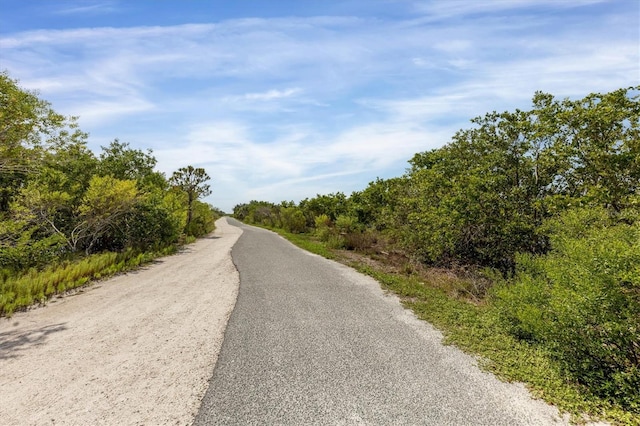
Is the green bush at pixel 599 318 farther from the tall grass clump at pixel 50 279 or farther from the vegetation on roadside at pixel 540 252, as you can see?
the tall grass clump at pixel 50 279

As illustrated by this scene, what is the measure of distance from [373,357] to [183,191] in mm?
24387

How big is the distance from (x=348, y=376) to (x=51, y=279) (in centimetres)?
838

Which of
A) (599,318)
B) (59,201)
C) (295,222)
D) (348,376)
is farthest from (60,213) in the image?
(295,222)

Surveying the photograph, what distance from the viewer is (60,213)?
36.9 ft

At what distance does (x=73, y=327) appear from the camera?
5.76 m

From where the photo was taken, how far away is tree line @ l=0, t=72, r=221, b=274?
8.53 m

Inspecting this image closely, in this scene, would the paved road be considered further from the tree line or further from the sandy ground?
the tree line

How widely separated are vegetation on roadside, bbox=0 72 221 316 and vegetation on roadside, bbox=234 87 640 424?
330 inches

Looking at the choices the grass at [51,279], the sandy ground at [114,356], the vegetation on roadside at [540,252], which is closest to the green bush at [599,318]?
the vegetation on roadside at [540,252]

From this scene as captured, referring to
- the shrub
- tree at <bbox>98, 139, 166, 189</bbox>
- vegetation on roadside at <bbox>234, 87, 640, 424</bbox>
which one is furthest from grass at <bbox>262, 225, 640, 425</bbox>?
the shrub

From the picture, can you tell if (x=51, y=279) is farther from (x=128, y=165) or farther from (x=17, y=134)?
(x=128, y=165)

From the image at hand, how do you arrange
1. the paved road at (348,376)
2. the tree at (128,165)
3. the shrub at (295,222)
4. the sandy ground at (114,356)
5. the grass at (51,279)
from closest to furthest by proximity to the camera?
the paved road at (348,376), the sandy ground at (114,356), the grass at (51,279), the tree at (128,165), the shrub at (295,222)

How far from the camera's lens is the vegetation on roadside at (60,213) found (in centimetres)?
792

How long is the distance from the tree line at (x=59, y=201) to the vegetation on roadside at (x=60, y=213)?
26 mm
